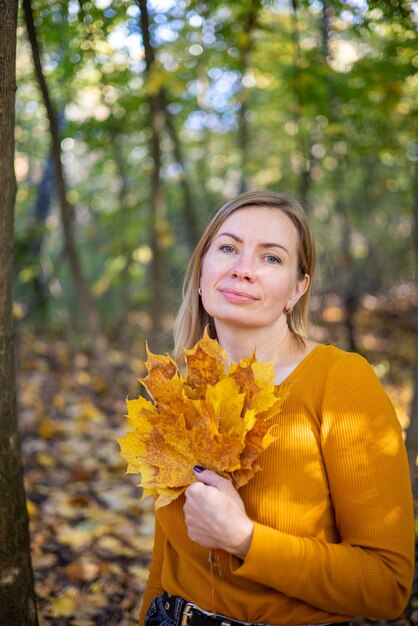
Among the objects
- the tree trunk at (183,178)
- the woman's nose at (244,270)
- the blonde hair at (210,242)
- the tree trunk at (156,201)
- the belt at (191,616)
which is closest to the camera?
the belt at (191,616)

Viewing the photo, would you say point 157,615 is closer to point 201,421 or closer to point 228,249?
point 201,421

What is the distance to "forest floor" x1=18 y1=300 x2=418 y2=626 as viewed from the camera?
286cm

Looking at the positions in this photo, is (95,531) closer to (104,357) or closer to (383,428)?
(383,428)

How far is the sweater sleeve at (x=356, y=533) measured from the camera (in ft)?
4.54

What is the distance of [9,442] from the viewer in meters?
1.89

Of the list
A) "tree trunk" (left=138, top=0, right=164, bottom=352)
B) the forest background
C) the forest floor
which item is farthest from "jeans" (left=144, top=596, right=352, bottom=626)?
"tree trunk" (left=138, top=0, right=164, bottom=352)

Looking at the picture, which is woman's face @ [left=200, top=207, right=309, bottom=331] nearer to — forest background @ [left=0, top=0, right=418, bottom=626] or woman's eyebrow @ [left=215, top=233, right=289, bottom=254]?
woman's eyebrow @ [left=215, top=233, right=289, bottom=254]

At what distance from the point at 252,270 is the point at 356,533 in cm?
76

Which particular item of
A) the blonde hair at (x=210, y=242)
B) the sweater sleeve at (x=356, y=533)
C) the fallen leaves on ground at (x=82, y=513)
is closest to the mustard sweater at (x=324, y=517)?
the sweater sleeve at (x=356, y=533)

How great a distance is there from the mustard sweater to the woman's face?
0.70ft

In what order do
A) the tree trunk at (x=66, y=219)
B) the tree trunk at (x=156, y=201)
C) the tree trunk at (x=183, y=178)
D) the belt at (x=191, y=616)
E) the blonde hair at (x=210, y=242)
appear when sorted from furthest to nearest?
the tree trunk at (x=183, y=178), the tree trunk at (x=156, y=201), the tree trunk at (x=66, y=219), the blonde hair at (x=210, y=242), the belt at (x=191, y=616)

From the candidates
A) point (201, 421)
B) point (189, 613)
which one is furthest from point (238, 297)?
point (189, 613)

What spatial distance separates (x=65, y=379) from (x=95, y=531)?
384 cm

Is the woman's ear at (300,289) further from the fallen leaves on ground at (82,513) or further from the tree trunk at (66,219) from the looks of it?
the tree trunk at (66,219)
